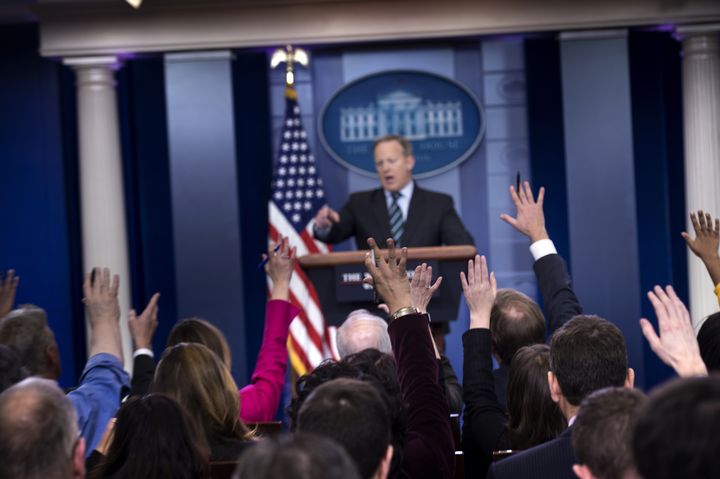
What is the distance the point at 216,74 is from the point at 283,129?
70 centimetres

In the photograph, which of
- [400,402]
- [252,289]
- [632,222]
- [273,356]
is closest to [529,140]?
[632,222]

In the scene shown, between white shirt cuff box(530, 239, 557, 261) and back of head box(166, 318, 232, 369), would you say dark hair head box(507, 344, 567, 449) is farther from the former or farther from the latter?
back of head box(166, 318, 232, 369)

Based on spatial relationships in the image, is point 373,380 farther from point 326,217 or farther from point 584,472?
point 326,217

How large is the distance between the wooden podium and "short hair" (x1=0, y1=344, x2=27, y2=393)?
2.44 metres

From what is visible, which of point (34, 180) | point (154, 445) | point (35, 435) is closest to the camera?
point (35, 435)

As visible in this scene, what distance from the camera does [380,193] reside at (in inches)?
255

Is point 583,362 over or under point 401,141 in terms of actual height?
under

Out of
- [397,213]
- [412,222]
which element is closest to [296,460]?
[412,222]

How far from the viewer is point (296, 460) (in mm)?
Answer: 1373

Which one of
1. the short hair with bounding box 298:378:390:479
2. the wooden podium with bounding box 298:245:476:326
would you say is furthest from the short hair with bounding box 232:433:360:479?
the wooden podium with bounding box 298:245:476:326

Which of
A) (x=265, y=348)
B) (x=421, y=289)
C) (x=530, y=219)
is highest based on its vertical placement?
(x=530, y=219)

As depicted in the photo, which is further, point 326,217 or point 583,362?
point 326,217

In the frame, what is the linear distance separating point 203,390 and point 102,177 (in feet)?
16.2

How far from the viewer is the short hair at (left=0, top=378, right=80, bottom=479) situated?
2.00 metres
